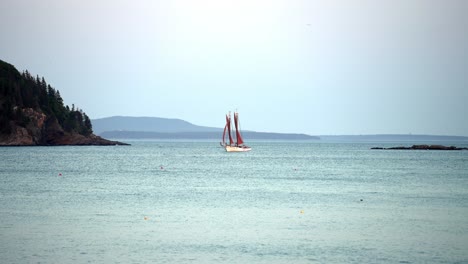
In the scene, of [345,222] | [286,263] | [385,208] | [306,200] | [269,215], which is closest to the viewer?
[286,263]

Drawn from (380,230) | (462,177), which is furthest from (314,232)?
(462,177)

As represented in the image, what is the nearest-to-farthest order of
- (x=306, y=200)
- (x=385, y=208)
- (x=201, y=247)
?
(x=201, y=247) < (x=385, y=208) < (x=306, y=200)

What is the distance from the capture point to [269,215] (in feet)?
164

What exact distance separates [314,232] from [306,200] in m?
20.2

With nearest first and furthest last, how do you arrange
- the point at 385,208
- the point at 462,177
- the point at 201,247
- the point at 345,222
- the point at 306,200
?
1. the point at 201,247
2. the point at 345,222
3. the point at 385,208
4. the point at 306,200
5. the point at 462,177

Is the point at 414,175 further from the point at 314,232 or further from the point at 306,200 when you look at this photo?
the point at 314,232

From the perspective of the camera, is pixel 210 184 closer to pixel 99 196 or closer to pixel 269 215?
pixel 99 196

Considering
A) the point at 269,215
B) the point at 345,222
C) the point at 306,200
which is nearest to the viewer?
the point at 345,222

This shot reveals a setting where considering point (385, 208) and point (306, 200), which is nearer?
point (385, 208)

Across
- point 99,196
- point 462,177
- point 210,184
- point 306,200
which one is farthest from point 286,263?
point 462,177

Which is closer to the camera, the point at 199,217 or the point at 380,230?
the point at 380,230

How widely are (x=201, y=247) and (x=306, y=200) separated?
1045 inches

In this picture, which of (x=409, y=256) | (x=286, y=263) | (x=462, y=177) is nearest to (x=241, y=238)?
(x=286, y=263)

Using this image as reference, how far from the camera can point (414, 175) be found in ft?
333
